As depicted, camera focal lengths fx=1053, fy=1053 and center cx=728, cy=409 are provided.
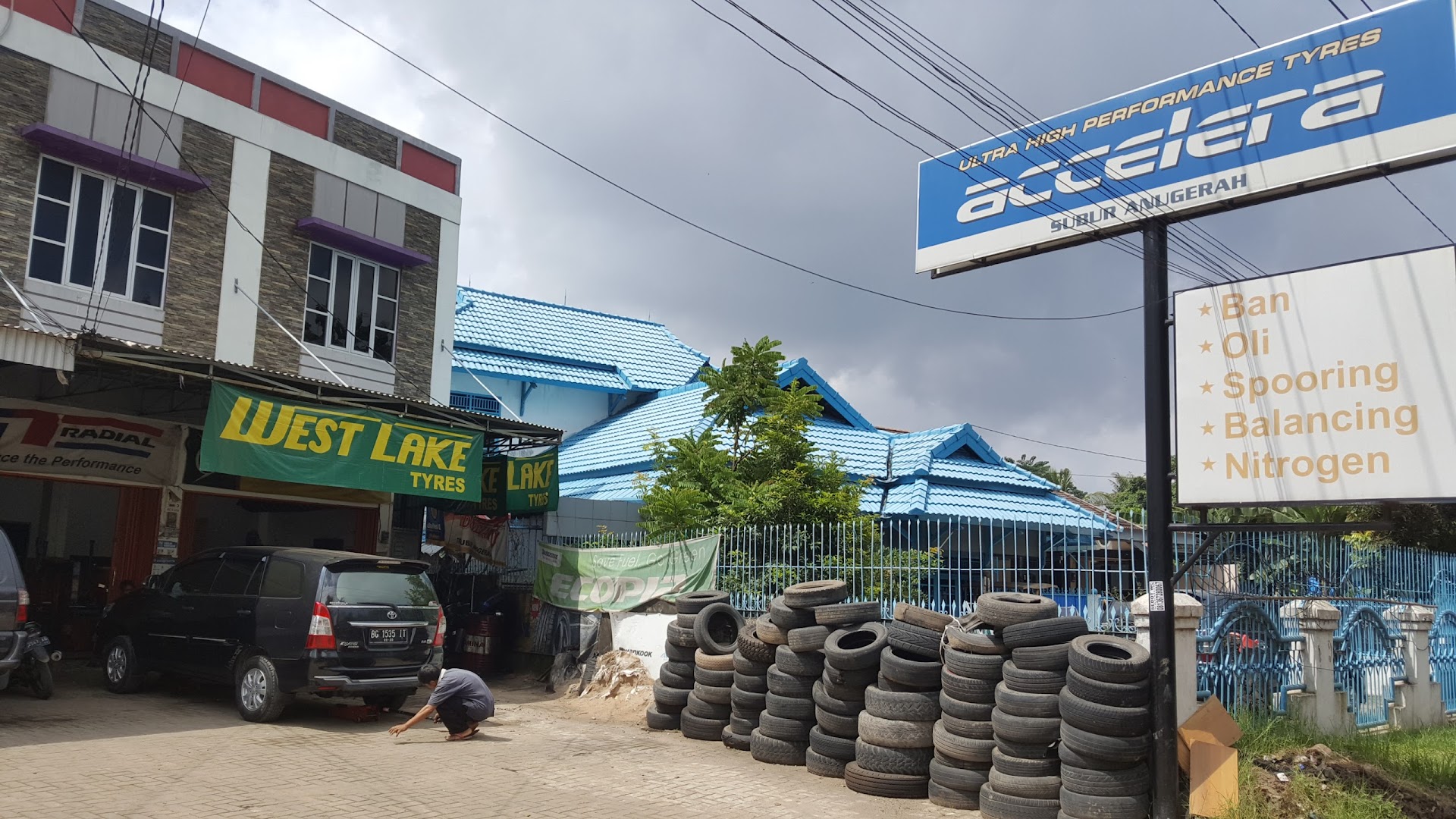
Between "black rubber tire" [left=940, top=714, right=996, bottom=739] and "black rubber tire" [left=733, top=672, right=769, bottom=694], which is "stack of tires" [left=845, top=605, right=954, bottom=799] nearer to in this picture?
"black rubber tire" [left=940, top=714, right=996, bottom=739]

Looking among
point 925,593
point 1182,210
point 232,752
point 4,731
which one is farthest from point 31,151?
point 1182,210

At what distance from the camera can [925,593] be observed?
39.3 ft

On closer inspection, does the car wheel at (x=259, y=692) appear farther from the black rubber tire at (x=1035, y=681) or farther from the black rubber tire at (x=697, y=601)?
the black rubber tire at (x=1035, y=681)

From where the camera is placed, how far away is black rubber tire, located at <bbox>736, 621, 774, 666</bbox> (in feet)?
35.4

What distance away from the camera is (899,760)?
8984 mm

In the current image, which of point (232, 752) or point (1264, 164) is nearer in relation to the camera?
point (1264, 164)

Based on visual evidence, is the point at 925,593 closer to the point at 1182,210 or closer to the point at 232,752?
the point at 1182,210

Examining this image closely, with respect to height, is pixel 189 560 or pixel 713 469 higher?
pixel 713 469

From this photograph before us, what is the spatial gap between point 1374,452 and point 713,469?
384 inches

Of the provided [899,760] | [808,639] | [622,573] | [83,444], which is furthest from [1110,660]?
[83,444]

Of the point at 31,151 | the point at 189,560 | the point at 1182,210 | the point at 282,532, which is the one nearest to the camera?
the point at 1182,210

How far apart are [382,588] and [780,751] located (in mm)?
4664

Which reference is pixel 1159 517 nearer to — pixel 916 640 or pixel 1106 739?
pixel 1106 739

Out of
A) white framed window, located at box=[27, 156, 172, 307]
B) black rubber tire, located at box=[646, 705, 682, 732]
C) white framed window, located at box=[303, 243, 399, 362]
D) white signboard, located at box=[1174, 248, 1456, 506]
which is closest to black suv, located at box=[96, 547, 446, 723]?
black rubber tire, located at box=[646, 705, 682, 732]
